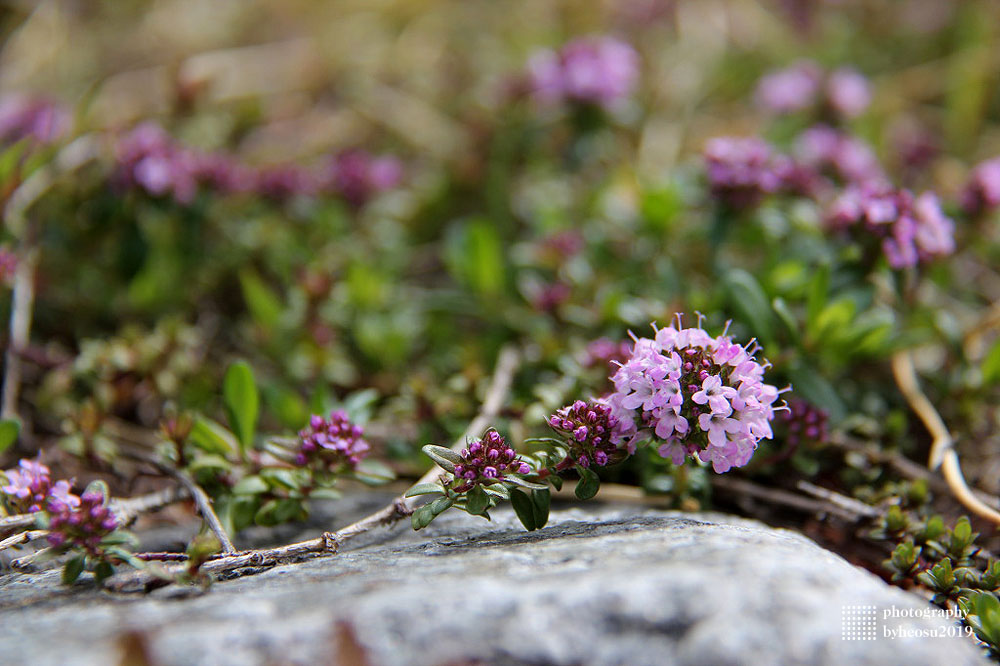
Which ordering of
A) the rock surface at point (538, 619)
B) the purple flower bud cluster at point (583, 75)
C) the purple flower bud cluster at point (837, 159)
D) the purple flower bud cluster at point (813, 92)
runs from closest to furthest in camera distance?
1. the rock surface at point (538, 619)
2. the purple flower bud cluster at point (837, 159)
3. the purple flower bud cluster at point (583, 75)
4. the purple flower bud cluster at point (813, 92)

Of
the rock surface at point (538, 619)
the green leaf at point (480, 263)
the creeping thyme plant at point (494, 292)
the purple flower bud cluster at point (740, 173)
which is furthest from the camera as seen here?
the green leaf at point (480, 263)

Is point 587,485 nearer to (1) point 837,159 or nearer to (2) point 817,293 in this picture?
(2) point 817,293

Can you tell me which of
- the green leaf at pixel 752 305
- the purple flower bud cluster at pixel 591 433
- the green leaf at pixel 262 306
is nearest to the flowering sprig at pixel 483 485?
the purple flower bud cluster at pixel 591 433

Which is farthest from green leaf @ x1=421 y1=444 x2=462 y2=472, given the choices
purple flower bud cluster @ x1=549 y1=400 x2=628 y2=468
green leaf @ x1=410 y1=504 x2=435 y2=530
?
purple flower bud cluster @ x1=549 y1=400 x2=628 y2=468

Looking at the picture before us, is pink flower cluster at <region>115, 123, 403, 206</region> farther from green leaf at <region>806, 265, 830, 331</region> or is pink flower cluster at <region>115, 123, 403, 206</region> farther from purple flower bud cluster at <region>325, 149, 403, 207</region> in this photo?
green leaf at <region>806, 265, 830, 331</region>

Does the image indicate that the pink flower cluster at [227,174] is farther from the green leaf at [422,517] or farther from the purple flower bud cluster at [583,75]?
the green leaf at [422,517]

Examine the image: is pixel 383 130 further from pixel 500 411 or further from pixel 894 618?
pixel 894 618
